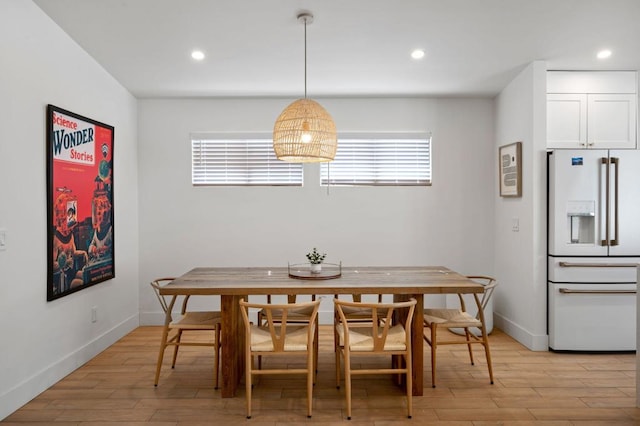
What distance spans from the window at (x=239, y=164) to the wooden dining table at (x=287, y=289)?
1787 millimetres

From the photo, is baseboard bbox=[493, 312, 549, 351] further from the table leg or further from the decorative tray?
the table leg

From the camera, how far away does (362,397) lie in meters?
2.96

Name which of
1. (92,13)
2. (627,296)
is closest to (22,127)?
(92,13)

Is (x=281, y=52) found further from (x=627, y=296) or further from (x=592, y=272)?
(x=627, y=296)

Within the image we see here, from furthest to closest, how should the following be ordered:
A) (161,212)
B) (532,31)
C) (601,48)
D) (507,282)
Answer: (161,212) → (507,282) → (601,48) → (532,31)

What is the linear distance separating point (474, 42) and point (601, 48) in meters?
1.11

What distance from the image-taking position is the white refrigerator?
12.4 feet

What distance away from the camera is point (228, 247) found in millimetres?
4918

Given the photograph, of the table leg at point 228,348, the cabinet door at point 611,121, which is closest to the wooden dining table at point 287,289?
the table leg at point 228,348

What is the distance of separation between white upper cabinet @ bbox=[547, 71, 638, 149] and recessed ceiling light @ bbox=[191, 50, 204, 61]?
3.16m

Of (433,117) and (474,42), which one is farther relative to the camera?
(433,117)

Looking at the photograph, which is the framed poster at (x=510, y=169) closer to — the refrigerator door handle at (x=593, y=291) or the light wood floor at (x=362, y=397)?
the refrigerator door handle at (x=593, y=291)

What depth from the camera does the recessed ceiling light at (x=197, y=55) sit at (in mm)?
3637

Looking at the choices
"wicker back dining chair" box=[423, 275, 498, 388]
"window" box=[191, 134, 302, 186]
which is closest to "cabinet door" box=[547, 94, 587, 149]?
"wicker back dining chair" box=[423, 275, 498, 388]
